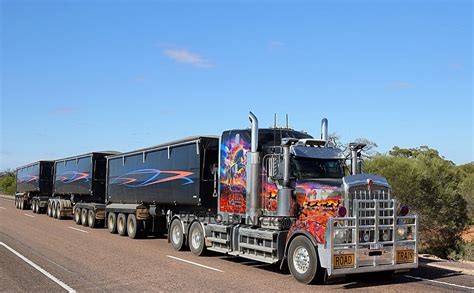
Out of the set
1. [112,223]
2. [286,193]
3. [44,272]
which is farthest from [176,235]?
[112,223]

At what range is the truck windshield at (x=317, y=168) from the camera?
39.8 ft

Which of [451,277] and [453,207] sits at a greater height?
[453,207]

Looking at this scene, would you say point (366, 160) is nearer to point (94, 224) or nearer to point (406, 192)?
point (406, 192)

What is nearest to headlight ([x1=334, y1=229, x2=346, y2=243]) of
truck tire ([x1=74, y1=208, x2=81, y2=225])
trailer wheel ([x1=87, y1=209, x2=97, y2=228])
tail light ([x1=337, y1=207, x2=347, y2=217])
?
tail light ([x1=337, y1=207, x2=347, y2=217])

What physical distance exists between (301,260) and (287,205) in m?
1.48

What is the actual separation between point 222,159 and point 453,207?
34.8 feet

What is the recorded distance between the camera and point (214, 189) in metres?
15.2

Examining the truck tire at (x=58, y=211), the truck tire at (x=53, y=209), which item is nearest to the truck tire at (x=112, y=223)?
the truck tire at (x=58, y=211)

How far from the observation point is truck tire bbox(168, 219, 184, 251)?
54.0 feet

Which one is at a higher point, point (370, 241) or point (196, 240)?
point (370, 241)

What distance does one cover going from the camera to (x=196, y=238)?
1571 cm

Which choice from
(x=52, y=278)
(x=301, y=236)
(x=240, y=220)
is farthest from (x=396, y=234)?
(x=52, y=278)

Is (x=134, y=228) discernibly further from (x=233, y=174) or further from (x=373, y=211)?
(x=373, y=211)

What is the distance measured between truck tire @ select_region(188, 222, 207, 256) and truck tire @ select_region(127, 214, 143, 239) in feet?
17.3
